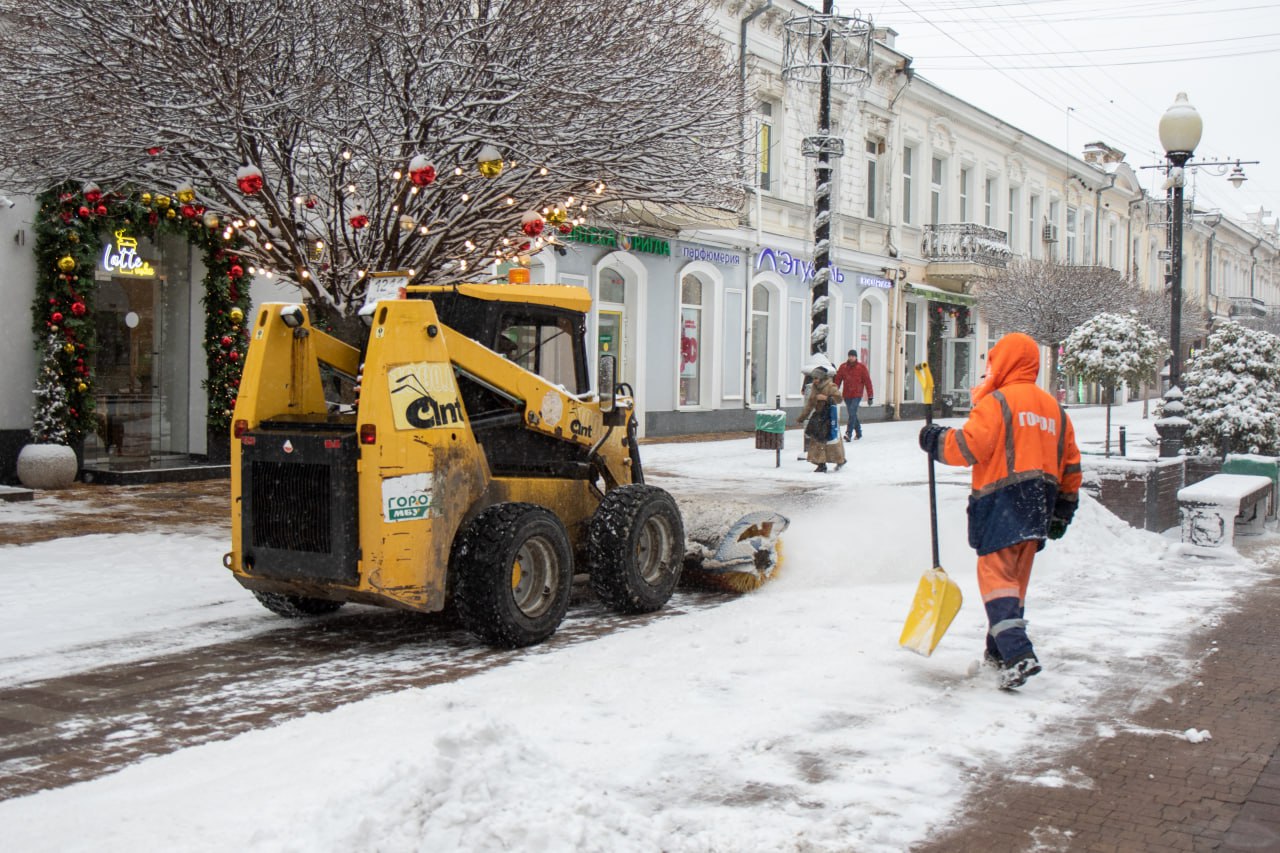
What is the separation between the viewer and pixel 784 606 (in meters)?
8.12

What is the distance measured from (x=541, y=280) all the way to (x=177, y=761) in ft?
53.0

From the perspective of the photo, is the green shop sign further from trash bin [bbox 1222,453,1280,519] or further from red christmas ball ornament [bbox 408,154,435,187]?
red christmas ball ornament [bbox 408,154,435,187]

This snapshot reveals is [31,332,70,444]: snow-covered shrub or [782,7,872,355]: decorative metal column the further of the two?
[782,7,872,355]: decorative metal column

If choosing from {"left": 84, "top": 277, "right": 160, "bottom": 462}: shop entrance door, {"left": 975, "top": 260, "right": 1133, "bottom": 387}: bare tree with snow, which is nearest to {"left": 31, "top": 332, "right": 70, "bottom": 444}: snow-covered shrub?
{"left": 84, "top": 277, "right": 160, "bottom": 462}: shop entrance door

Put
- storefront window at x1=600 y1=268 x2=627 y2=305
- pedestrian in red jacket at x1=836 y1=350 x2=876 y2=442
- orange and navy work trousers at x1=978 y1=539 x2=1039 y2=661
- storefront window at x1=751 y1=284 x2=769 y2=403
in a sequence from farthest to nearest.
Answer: storefront window at x1=751 y1=284 x2=769 y2=403
pedestrian in red jacket at x1=836 y1=350 x2=876 y2=442
storefront window at x1=600 y1=268 x2=627 y2=305
orange and navy work trousers at x1=978 y1=539 x2=1039 y2=661

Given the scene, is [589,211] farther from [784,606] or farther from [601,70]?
[784,606]

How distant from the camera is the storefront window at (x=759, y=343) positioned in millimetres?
26547

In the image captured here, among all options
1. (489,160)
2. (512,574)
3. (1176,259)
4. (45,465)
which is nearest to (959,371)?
(1176,259)

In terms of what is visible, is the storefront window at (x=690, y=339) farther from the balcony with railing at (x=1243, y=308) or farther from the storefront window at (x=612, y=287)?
the balcony with railing at (x=1243, y=308)

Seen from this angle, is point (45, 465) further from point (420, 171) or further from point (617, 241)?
point (617, 241)

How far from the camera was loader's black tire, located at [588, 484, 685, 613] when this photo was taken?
759cm

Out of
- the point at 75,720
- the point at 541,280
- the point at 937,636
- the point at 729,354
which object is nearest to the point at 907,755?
the point at 937,636

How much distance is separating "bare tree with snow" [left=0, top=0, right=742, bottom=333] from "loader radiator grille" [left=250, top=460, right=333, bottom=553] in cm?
302

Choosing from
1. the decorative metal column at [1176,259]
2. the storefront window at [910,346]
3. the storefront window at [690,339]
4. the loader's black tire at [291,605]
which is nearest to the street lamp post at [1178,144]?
the decorative metal column at [1176,259]
